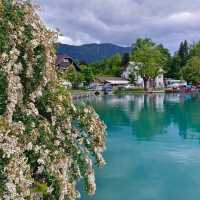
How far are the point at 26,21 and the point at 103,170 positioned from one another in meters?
11.8

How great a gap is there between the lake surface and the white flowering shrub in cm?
586

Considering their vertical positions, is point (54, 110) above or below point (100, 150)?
above

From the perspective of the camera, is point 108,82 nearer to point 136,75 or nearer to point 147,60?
point 136,75

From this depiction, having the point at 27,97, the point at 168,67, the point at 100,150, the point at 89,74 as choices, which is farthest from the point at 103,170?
the point at 168,67

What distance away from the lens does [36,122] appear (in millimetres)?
8305

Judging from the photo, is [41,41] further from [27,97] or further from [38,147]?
[38,147]

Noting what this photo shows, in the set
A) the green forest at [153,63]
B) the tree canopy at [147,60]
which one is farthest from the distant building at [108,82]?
the tree canopy at [147,60]

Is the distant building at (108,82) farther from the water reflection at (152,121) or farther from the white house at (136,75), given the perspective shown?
the water reflection at (152,121)

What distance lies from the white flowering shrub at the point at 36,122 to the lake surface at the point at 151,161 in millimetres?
5858

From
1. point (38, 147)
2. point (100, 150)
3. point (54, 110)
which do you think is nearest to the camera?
point (38, 147)

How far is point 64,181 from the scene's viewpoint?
7961 millimetres

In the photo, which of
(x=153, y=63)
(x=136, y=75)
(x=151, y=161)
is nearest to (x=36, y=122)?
(x=151, y=161)

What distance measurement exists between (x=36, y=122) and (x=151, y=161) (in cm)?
1416

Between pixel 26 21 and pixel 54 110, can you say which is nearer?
pixel 26 21
